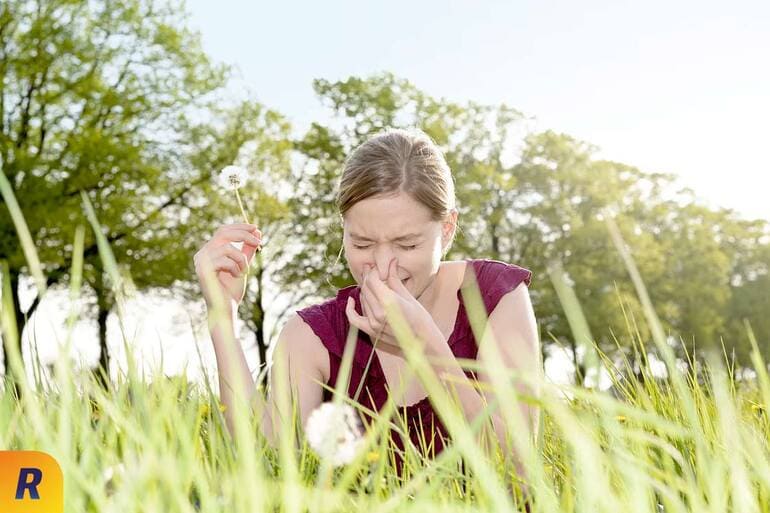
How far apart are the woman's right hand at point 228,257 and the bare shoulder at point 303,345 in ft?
2.54

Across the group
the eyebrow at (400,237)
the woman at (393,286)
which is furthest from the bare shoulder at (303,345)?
the eyebrow at (400,237)

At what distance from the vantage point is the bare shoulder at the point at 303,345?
12.4ft

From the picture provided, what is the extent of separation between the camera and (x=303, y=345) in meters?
3.83

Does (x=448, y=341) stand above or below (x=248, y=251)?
below

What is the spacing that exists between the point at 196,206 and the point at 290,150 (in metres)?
3.75

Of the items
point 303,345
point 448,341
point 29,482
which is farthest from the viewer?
point 448,341

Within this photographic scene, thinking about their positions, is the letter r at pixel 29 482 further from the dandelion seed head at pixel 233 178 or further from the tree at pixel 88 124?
the tree at pixel 88 124

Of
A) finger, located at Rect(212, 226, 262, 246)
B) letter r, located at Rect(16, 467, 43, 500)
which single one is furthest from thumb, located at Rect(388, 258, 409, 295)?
letter r, located at Rect(16, 467, 43, 500)

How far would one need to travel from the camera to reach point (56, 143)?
20312 mm

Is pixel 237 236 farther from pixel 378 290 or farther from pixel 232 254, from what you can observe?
pixel 378 290

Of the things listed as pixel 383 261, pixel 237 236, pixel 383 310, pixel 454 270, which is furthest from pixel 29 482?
pixel 454 270

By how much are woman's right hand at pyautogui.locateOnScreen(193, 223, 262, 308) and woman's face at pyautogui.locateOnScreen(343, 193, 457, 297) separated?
49 centimetres

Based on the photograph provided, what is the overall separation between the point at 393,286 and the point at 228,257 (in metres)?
0.62

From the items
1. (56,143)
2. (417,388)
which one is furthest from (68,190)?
(417,388)
